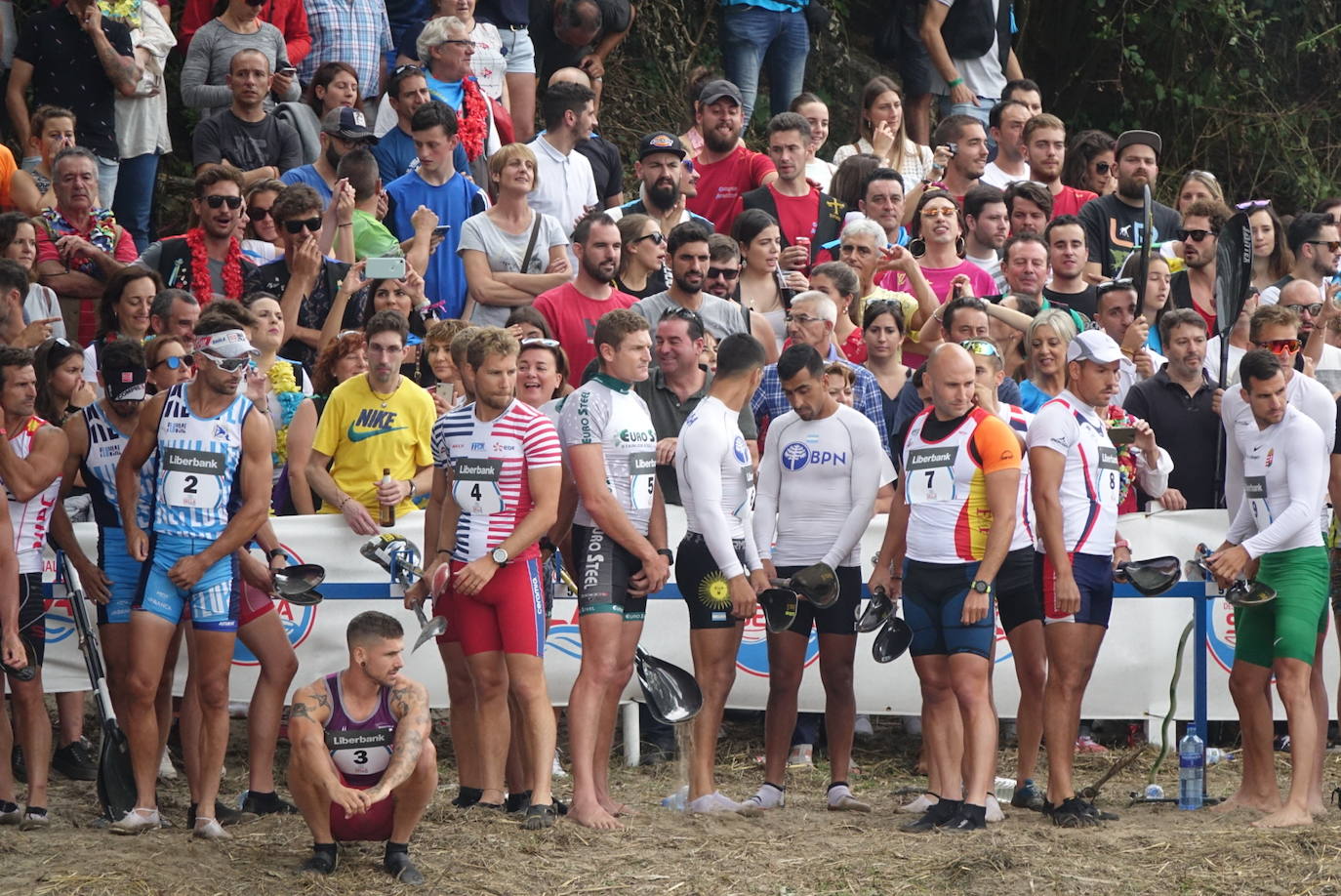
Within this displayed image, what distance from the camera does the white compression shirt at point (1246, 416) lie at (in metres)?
8.02

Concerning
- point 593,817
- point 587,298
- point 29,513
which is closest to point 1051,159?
point 587,298

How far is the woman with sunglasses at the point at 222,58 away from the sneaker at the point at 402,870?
6.97 meters

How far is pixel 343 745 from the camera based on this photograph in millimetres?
6762

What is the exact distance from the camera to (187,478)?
7582 mm

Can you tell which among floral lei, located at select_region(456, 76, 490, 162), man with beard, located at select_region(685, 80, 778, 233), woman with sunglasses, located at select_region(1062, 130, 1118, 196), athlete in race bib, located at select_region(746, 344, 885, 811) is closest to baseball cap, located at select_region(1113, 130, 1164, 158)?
woman with sunglasses, located at select_region(1062, 130, 1118, 196)

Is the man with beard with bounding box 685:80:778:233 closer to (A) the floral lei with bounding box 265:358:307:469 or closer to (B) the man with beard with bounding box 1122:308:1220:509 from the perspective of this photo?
(B) the man with beard with bounding box 1122:308:1220:509

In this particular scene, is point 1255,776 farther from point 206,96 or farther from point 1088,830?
point 206,96

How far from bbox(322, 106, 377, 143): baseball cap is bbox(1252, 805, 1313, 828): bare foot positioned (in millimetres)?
6659

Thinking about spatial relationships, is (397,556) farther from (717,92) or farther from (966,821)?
(717,92)

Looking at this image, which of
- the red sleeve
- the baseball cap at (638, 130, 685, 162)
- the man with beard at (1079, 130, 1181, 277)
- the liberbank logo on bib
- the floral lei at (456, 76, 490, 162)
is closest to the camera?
the liberbank logo on bib

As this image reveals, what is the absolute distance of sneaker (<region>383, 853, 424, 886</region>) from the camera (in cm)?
663

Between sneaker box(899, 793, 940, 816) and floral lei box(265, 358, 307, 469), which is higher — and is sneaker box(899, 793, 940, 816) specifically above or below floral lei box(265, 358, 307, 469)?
below

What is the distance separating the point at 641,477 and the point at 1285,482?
269cm

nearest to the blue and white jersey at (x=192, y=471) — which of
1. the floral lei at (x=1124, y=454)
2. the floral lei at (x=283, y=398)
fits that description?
the floral lei at (x=283, y=398)
